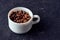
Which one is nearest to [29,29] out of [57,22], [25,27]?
[25,27]

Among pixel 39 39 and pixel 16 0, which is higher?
pixel 16 0

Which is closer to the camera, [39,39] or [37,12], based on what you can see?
[39,39]

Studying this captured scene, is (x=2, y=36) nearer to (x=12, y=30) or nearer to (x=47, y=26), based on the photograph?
(x=12, y=30)
